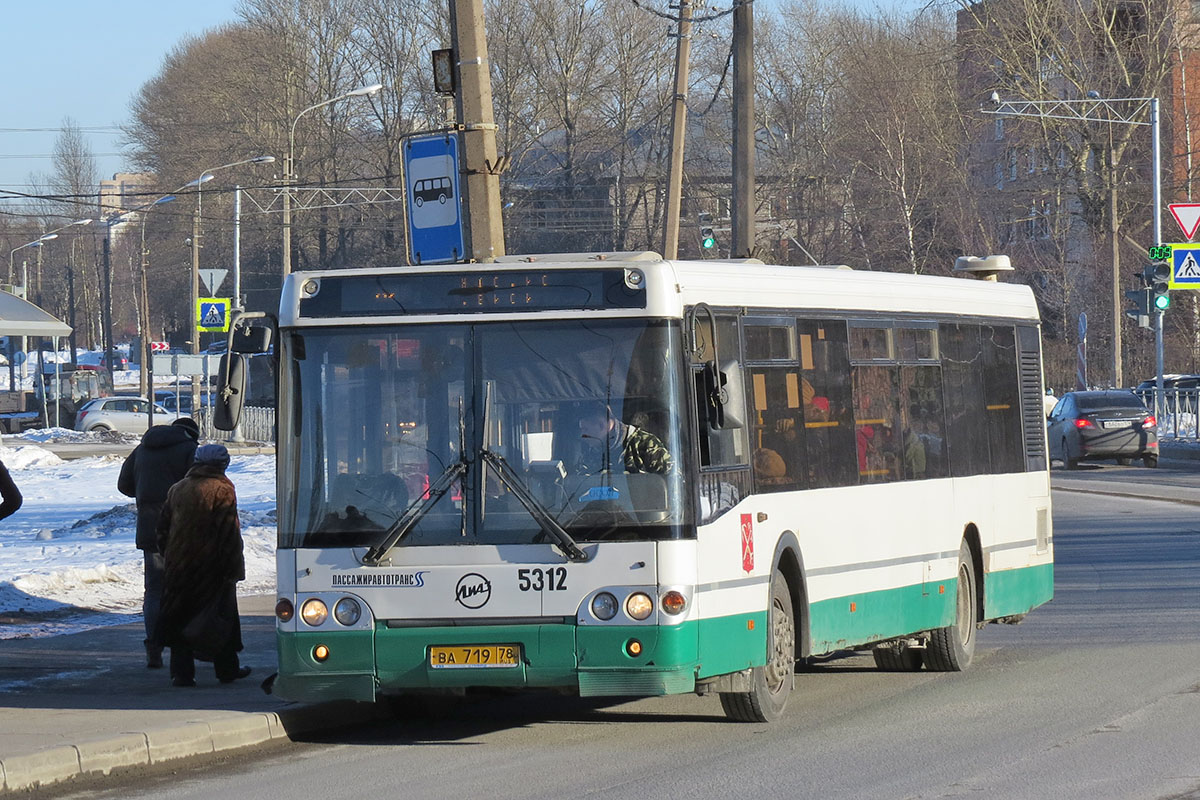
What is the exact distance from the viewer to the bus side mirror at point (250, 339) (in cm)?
Answer: 910

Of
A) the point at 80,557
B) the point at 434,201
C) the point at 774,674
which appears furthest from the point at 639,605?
the point at 80,557

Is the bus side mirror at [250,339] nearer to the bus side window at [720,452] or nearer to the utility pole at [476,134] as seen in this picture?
the bus side window at [720,452]

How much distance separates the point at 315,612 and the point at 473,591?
844mm

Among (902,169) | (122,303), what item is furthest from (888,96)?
(122,303)

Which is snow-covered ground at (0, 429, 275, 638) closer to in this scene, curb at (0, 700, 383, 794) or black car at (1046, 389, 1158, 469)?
curb at (0, 700, 383, 794)

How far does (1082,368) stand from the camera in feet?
159

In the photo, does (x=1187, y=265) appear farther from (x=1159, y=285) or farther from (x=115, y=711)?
(x=115, y=711)

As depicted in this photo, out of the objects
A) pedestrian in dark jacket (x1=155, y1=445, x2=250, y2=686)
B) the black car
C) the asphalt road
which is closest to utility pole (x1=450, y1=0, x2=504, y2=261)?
pedestrian in dark jacket (x1=155, y1=445, x2=250, y2=686)

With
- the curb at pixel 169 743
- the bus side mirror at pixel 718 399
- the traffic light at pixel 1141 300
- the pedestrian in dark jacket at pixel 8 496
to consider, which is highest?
the traffic light at pixel 1141 300

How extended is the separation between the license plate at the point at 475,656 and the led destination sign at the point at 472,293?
1.69 meters

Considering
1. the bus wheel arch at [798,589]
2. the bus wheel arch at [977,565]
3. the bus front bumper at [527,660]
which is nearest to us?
the bus front bumper at [527,660]

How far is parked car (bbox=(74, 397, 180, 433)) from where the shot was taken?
5975cm

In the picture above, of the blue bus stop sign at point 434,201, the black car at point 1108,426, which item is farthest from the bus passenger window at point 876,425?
the black car at point 1108,426

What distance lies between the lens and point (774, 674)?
9.81m
